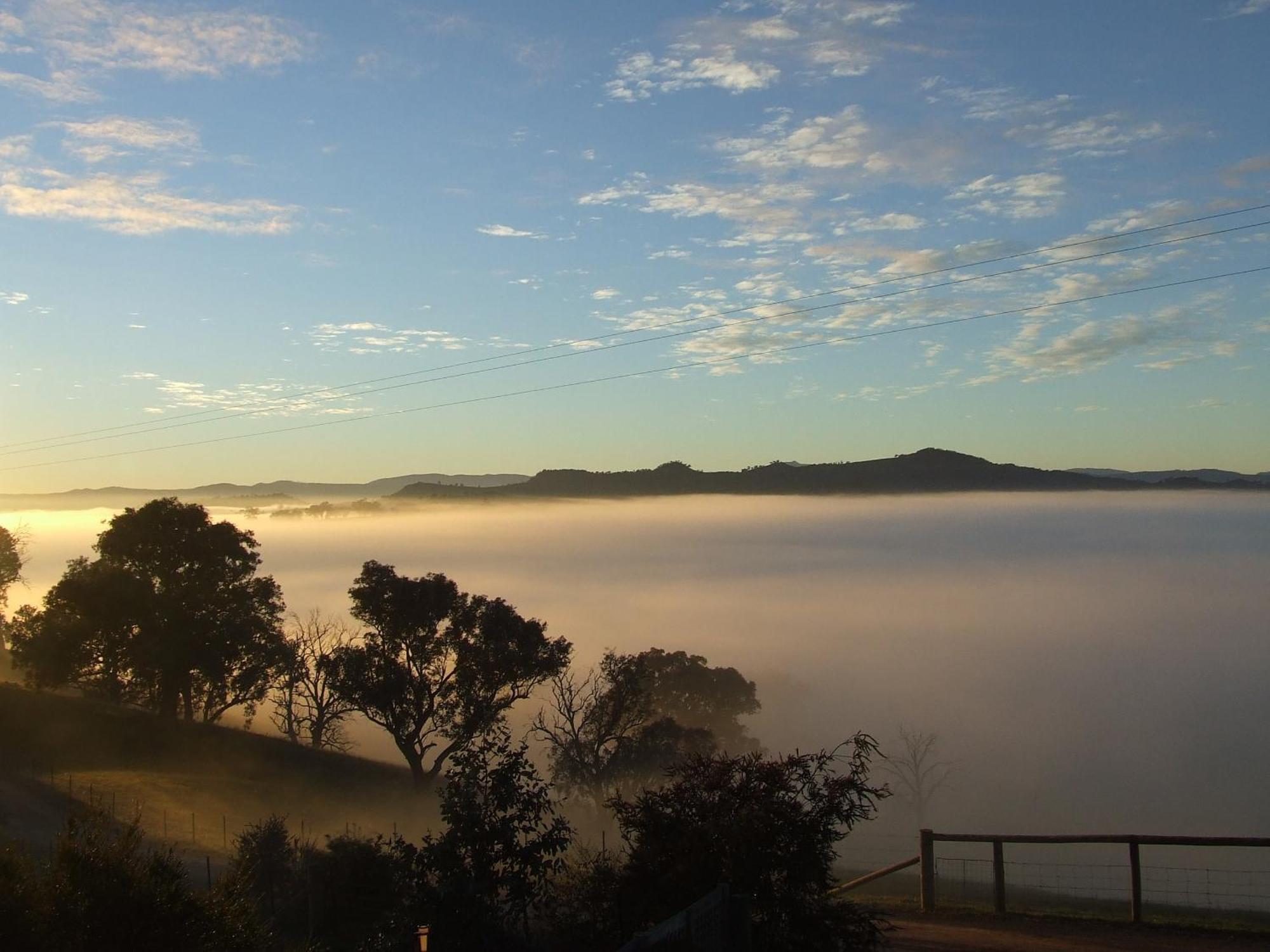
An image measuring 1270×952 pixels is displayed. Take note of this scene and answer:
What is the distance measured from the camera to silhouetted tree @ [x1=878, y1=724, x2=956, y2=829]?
90.2 metres

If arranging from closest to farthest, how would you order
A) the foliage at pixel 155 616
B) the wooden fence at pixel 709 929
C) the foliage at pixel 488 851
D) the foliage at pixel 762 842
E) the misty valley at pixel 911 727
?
the wooden fence at pixel 709 929, the foliage at pixel 762 842, the foliage at pixel 488 851, the misty valley at pixel 911 727, the foliage at pixel 155 616

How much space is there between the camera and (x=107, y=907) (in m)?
10.6

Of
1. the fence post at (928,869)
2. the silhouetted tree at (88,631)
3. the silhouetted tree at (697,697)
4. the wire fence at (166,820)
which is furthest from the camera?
the silhouetted tree at (697,697)

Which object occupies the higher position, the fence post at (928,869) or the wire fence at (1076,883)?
the fence post at (928,869)

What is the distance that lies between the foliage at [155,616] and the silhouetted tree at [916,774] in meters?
53.8

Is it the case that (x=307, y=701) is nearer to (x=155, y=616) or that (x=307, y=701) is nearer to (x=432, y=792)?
(x=155, y=616)

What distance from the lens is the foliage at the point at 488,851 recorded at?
11.9m

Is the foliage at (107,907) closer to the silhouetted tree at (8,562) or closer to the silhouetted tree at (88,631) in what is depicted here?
the silhouetted tree at (88,631)

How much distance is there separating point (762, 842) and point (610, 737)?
38337mm

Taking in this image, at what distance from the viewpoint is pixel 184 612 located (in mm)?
47781

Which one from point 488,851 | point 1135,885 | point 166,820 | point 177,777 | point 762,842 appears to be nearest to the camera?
point 762,842

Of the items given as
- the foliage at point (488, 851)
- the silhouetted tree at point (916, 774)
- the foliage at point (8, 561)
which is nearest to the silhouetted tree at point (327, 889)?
the foliage at point (488, 851)

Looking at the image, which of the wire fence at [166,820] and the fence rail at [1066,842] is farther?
the wire fence at [166,820]

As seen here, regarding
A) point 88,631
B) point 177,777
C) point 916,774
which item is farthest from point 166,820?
point 916,774
